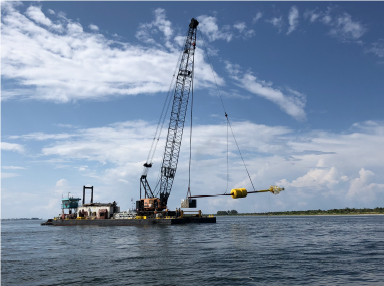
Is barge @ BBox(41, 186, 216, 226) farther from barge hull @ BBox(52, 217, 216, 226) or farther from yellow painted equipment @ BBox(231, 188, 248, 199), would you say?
yellow painted equipment @ BBox(231, 188, 248, 199)

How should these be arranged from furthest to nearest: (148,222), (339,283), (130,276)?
(148,222) → (130,276) → (339,283)

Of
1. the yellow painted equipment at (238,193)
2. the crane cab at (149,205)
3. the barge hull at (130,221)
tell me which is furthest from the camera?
the crane cab at (149,205)

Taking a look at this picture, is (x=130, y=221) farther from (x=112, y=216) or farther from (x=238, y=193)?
(x=238, y=193)

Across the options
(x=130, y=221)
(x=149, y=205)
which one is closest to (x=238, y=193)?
(x=130, y=221)

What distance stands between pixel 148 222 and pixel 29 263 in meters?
74.6

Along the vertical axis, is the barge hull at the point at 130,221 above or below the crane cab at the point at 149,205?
below

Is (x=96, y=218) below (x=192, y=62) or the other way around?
below

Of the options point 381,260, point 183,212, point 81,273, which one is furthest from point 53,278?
point 183,212

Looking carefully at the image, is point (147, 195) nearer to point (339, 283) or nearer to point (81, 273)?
point (81, 273)

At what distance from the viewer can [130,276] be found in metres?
25.3

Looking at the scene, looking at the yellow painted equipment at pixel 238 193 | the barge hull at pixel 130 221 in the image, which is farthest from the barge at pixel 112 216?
the yellow painted equipment at pixel 238 193

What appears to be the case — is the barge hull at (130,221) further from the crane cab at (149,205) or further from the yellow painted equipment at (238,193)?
the yellow painted equipment at (238,193)

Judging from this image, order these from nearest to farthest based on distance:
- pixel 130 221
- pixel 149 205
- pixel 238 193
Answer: pixel 238 193
pixel 130 221
pixel 149 205

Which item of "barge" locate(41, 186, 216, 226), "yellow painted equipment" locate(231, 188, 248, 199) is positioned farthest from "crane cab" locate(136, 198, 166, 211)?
"yellow painted equipment" locate(231, 188, 248, 199)
